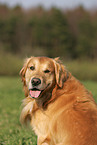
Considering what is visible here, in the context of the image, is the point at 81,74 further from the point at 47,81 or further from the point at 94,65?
the point at 47,81

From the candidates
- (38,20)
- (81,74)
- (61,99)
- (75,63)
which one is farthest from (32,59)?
(38,20)

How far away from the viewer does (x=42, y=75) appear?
12.6 ft

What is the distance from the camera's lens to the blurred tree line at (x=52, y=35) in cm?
4590

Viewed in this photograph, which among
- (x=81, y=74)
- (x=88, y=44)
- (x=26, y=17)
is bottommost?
(x=81, y=74)

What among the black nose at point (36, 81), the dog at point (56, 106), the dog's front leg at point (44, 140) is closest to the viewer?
the dog at point (56, 106)

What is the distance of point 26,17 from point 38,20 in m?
4.96

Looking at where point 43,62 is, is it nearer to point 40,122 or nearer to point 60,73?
point 60,73

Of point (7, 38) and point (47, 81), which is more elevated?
point (7, 38)

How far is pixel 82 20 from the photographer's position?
51000 mm

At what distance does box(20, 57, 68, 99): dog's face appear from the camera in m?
3.76

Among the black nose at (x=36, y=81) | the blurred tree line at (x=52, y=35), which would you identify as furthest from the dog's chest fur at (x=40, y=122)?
the blurred tree line at (x=52, y=35)

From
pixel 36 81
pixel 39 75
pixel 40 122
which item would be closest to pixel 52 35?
pixel 39 75

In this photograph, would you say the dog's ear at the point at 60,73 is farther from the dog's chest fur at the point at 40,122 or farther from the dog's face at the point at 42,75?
the dog's chest fur at the point at 40,122

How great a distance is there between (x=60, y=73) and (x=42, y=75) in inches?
12.2
